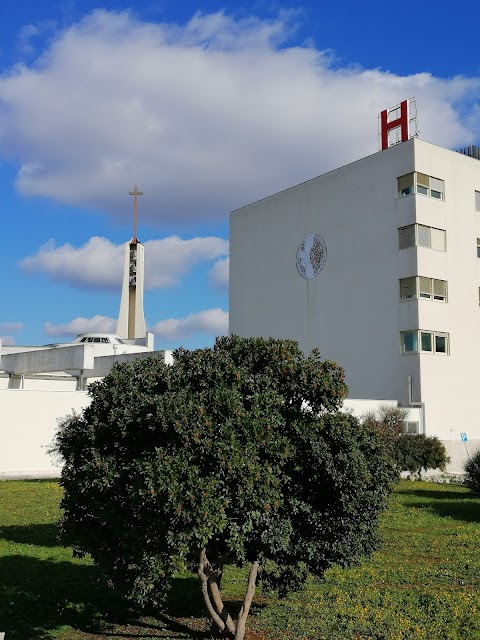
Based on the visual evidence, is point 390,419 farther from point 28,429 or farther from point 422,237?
point 28,429

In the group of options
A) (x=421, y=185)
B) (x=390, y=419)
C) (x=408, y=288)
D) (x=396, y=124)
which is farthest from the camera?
(x=396, y=124)

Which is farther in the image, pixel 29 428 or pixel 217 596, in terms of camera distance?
pixel 29 428

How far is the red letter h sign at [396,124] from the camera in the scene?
46906 mm

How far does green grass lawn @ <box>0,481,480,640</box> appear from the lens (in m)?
10.2

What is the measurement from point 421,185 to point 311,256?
10140 millimetres

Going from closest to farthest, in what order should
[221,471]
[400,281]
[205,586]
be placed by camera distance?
[221,471] < [205,586] < [400,281]

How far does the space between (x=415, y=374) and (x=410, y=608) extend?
107 ft

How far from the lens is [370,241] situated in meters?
46.9

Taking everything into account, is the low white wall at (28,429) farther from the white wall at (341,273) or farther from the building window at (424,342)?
the building window at (424,342)

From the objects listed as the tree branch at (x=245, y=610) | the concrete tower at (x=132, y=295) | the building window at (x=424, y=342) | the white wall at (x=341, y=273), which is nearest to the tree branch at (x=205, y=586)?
the tree branch at (x=245, y=610)

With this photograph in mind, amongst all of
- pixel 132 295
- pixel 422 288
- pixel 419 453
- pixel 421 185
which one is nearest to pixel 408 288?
pixel 422 288

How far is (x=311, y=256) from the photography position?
5134 cm

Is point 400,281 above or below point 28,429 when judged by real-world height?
above

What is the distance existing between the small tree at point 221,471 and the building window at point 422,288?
35281 millimetres
